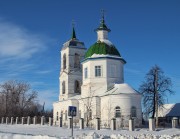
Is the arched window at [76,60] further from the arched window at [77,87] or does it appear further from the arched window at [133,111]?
the arched window at [133,111]

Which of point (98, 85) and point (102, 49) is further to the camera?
point (102, 49)

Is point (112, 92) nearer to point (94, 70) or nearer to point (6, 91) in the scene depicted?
point (94, 70)

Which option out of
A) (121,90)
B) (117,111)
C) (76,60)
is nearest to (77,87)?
(76,60)

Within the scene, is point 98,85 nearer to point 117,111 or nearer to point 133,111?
point 117,111

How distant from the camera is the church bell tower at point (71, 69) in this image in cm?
4622

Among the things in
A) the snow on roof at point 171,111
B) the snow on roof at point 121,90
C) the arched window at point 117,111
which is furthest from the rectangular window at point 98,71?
the snow on roof at point 171,111

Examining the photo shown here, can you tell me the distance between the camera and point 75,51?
47.2m

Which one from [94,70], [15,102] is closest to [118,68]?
[94,70]

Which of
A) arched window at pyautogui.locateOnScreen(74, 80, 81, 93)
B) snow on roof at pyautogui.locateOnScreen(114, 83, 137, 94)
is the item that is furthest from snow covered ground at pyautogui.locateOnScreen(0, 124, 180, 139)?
arched window at pyautogui.locateOnScreen(74, 80, 81, 93)

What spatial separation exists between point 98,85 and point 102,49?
14.0ft

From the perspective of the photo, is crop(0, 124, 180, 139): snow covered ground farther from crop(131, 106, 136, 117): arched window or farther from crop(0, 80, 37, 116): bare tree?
crop(0, 80, 37, 116): bare tree

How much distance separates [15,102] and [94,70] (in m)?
28.0

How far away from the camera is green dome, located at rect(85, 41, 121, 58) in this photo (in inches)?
1545

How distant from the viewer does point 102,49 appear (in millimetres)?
39344
